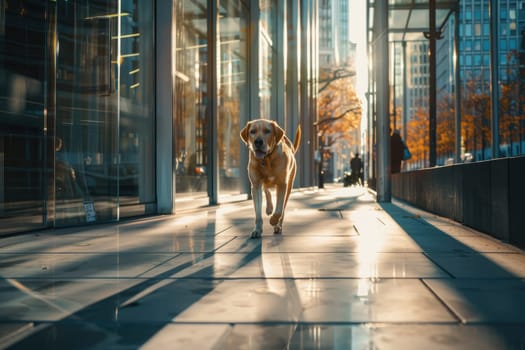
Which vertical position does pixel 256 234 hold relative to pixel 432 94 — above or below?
below

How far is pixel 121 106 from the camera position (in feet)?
30.0


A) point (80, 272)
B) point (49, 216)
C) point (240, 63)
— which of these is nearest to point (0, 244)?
point (49, 216)

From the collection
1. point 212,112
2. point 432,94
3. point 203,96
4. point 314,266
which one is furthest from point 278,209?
point 432,94

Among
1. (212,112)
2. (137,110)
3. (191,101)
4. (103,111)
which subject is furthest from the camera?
(212,112)

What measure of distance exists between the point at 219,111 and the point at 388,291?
416 inches

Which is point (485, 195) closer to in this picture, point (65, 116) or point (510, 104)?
point (65, 116)

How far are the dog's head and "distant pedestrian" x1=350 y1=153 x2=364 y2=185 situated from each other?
89.6 feet

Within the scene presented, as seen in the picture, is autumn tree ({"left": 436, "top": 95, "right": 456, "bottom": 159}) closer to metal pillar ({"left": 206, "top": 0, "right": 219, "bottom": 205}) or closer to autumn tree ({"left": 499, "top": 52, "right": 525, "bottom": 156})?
autumn tree ({"left": 499, "top": 52, "right": 525, "bottom": 156})

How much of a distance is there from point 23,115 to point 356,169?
93.8ft

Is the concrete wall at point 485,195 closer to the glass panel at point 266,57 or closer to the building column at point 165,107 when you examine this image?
the building column at point 165,107

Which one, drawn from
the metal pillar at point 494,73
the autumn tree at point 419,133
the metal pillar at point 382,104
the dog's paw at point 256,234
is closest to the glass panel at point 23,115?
the dog's paw at point 256,234

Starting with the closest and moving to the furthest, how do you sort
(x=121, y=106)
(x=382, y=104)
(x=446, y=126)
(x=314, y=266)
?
1. (x=314, y=266)
2. (x=121, y=106)
3. (x=382, y=104)
4. (x=446, y=126)

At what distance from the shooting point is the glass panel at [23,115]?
6.59m

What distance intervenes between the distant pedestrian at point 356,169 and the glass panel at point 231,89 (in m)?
18.4
